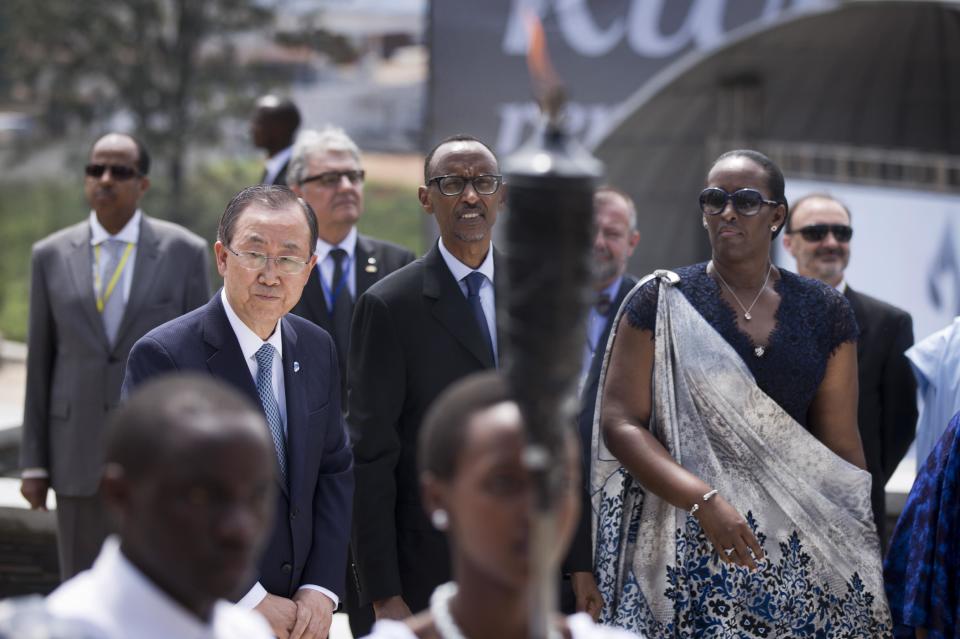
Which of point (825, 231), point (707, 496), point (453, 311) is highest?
point (825, 231)

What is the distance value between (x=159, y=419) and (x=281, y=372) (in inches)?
67.8

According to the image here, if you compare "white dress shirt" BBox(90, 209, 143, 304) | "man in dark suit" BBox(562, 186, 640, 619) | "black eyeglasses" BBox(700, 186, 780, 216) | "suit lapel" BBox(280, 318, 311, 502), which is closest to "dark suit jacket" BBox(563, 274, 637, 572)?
"man in dark suit" BBox(562, 186, 640, 619)

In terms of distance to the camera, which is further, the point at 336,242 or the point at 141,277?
the point at 141,277

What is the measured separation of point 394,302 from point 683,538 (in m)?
1.12

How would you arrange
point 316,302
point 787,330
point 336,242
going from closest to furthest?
point 787,330
point 316,302
point 336,242

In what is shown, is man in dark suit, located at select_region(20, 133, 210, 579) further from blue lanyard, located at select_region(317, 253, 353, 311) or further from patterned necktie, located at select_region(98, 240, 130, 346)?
blue lanyard, located at select_region(317, 253, 353, 311)

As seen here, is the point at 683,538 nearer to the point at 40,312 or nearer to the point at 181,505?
the point at 181,505

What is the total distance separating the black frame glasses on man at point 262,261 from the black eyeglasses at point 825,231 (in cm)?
272

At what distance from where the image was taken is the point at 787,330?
412cm

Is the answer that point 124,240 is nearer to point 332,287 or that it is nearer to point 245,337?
point 332,287

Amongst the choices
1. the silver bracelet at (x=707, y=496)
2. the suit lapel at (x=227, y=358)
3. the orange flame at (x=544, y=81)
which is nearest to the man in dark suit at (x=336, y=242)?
the suit lapel at (x=227, y=358)

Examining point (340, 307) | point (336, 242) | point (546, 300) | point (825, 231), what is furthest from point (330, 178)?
point (546, 300)

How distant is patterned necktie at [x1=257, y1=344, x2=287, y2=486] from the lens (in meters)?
3.96

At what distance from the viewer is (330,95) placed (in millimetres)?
26469
